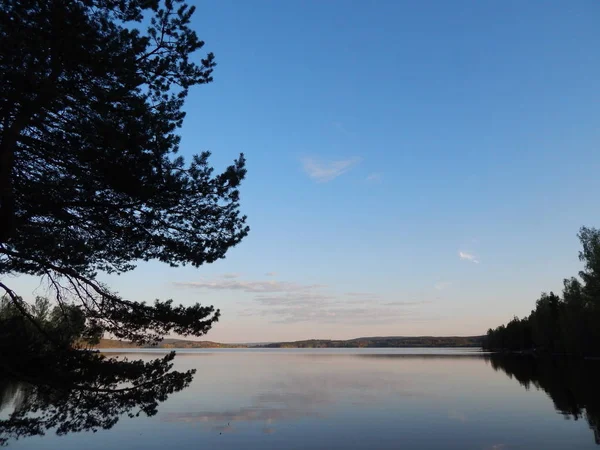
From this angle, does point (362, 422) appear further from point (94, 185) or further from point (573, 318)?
point (573, 318)

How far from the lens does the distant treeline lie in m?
58.4

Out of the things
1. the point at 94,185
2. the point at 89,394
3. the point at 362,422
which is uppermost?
the point at 94,185

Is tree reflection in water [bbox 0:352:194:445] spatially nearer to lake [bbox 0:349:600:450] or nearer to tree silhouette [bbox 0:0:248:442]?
tree silhouette [bbox 0:0:248:442]

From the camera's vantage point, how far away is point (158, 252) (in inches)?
459

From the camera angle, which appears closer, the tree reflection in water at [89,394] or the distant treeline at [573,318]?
the tree reflection in water at [89,394]

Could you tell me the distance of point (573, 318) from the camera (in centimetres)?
7231

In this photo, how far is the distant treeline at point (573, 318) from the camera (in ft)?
192

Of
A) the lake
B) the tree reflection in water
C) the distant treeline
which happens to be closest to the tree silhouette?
the tree reflection in water

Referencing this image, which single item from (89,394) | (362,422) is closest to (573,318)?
(362,422)

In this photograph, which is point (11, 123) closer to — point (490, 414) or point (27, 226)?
point (27, 226)

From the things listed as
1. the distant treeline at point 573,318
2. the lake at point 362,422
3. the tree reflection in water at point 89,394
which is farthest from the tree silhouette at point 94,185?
the distant treeline at point 573,318

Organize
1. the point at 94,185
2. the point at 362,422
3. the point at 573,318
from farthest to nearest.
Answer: the point at 573,318
the point at 362,422
the point at 94,185

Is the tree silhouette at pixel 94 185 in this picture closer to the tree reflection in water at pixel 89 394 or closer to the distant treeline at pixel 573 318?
the tree reflection in water at pixel 89 394

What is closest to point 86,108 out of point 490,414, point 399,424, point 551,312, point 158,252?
point 158,252
